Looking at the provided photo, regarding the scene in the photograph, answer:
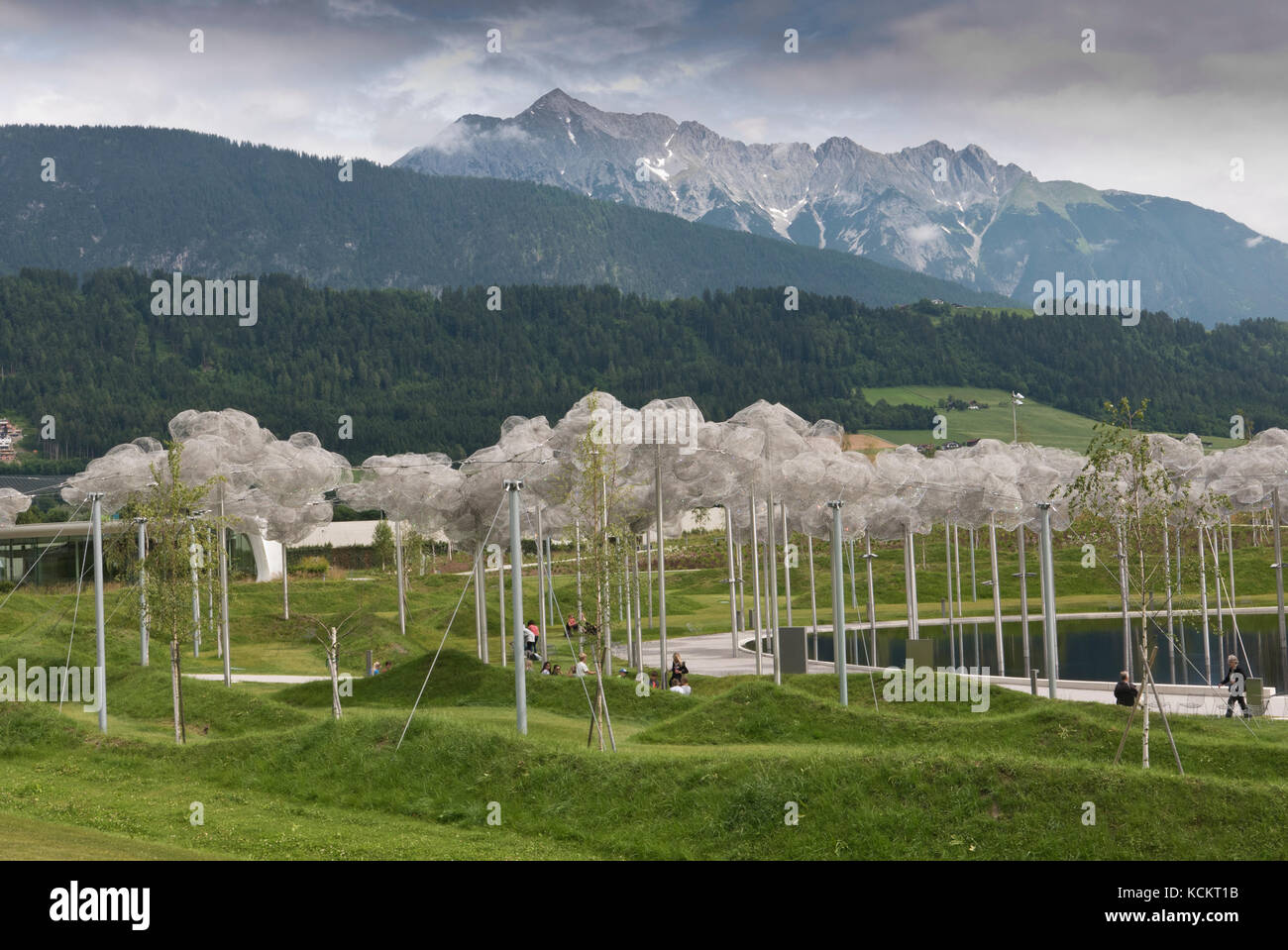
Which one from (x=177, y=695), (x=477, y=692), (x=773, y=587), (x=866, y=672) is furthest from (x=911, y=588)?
(x=177, y=695)

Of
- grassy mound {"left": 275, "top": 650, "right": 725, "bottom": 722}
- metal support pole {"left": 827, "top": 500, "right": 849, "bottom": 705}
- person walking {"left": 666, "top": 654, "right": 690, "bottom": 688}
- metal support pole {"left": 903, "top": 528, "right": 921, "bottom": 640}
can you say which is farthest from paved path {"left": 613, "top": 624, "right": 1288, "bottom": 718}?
grassy mound {"left": 275, "top": 650, "right": 725, "bottom": 722}

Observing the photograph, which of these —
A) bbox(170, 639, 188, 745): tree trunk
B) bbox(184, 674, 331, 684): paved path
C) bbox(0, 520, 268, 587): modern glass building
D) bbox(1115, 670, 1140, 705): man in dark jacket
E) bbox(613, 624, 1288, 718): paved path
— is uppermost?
bbox(0, 520, 268, 587): modern glass building

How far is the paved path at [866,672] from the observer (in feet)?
125

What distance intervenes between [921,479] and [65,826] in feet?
121

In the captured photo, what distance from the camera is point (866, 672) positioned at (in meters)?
43.4

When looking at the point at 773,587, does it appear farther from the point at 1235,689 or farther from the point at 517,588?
the point at 517,588

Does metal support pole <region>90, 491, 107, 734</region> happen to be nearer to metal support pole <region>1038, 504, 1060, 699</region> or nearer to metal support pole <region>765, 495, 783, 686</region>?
metal support pole <region>765, 495, 783, 686</region>

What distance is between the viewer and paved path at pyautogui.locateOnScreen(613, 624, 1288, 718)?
38.2m

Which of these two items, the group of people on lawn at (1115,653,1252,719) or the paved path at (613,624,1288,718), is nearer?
the group of people on lawn at (1115,653,1252,719)

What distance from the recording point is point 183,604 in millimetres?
32781

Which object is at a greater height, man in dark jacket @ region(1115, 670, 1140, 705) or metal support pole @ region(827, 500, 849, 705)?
metal support pole @ region(827, 500, 849, 705)
